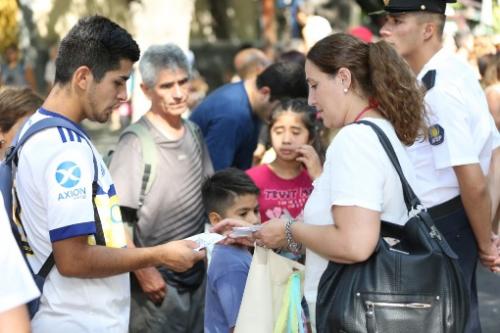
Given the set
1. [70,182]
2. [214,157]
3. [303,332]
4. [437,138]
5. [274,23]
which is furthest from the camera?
[274,23]

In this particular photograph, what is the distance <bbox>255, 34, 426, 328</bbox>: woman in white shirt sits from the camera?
341cm

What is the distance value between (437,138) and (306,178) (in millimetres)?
1185

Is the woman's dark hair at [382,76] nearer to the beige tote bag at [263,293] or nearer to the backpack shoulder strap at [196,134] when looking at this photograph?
the beige tote bag at [263,293]

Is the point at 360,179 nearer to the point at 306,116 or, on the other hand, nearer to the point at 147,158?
the point at 147,158

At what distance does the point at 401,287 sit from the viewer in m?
3.40

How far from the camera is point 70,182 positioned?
3312mm

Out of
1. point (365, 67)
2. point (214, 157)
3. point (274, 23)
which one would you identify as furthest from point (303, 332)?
point (274, 23)

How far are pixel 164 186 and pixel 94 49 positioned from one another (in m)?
1.70

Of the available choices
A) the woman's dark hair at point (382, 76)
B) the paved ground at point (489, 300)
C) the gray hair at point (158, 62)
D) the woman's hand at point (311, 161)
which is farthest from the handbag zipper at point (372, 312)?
the paved ground at point (489, 300)

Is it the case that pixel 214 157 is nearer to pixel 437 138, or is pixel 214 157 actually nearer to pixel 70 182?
pixel 437 138

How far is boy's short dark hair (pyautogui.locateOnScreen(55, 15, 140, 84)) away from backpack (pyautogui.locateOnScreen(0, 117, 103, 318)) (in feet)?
0.76

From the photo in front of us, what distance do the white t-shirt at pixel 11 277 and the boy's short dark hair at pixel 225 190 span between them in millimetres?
2142

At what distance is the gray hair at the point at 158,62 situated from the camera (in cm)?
561

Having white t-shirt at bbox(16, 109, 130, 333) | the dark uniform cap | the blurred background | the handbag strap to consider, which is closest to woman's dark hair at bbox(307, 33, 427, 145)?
the handbag strap
